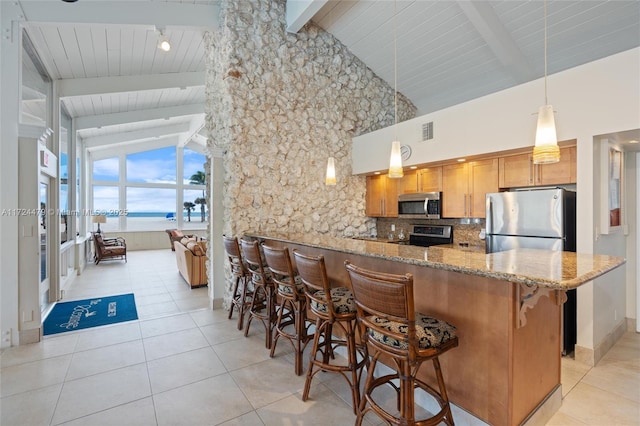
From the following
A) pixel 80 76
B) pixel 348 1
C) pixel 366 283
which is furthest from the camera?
pixel 80 76

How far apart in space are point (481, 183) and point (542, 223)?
0.99 meters

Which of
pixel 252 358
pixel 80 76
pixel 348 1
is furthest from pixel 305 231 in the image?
pixel 80 76

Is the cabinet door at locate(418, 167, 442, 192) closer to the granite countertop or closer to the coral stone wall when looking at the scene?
the coral stone wall

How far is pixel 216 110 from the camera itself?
4594 mm

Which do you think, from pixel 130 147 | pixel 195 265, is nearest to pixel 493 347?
pixel 195 265

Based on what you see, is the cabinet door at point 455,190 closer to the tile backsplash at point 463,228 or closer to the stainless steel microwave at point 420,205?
the stainless steel microwave at point 420,205

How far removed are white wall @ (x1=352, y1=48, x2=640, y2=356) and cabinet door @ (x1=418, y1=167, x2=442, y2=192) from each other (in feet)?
2.22

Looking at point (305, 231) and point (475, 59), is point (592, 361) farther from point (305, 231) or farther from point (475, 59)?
point (475, 59)

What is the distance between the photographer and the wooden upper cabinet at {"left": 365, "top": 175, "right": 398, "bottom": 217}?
16.4ft

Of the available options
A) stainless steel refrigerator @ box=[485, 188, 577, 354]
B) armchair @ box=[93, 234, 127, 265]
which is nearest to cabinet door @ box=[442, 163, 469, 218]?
stainless steel refrigerator @ box=[485, 188, 577, 354]

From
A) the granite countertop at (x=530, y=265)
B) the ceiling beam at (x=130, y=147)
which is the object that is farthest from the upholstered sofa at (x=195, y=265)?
the ceiling beam at (x=130, y=147)

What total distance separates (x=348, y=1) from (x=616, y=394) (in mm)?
5239

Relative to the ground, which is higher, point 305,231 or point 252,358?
point 305,231

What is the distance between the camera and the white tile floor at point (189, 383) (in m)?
2.03
